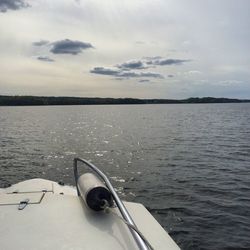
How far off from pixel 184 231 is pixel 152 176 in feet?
A: 24.3

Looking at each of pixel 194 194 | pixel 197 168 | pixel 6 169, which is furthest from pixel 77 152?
pixel 194 194

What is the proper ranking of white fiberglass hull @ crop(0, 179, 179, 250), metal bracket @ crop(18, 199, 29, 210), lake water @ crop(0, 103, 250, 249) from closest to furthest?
white fiberglass hull @ crop(0, 179, 179, 250), metal bracket @ crop(18, 199, 29, 210), lake water @ crop(0, 103, 250, 249)

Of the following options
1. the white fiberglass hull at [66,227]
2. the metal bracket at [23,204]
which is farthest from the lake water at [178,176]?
the metal bracket at [23,204]

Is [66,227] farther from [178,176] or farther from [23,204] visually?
[178,176]

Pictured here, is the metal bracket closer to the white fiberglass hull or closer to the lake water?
the white fiberglass hull

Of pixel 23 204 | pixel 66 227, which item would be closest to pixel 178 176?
pixel 23 204

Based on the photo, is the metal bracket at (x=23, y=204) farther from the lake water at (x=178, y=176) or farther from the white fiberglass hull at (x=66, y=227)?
the lake water at (x=178, y=176)

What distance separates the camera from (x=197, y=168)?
2066 cm

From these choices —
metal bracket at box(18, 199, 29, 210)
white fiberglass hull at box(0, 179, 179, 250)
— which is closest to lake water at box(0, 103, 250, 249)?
white fiberglass hull at box(0, 179, 179, 250)

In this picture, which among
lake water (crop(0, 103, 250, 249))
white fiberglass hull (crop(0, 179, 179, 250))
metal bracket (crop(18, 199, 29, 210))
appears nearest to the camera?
white fiberglass hull (crop(0, 179, 179, 250))

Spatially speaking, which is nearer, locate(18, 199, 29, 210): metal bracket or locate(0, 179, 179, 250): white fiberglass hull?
locate(0, 179, 179, 250): white fiberglass hull

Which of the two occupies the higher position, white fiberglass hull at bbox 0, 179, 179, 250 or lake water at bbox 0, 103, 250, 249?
white fiberglass hull at bbox 0, 179, 179, 250

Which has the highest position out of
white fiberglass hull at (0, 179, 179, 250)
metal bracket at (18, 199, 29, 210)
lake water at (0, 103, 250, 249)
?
metal bracket at (18, 199, 29, 210)

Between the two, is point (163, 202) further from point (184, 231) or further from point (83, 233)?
point (83, 233)
